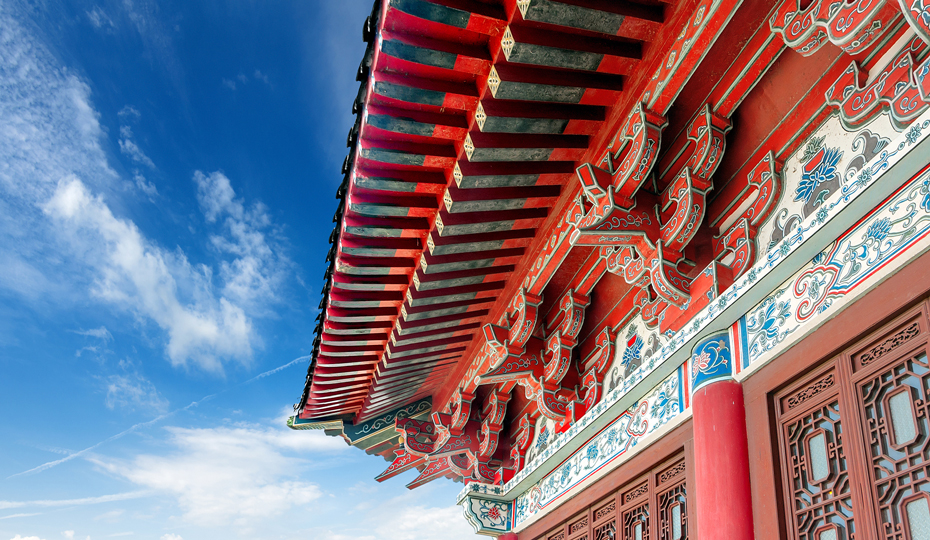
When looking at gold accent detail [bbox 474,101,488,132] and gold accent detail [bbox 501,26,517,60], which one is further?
gold accent detail [bbox 474,101,488,132]

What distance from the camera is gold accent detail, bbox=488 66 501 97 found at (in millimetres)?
3451

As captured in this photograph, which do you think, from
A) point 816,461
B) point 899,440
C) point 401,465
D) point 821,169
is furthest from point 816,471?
point 401,465

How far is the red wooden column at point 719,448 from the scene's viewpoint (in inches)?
121

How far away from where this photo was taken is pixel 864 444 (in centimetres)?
260

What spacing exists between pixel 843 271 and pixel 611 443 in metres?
2.12

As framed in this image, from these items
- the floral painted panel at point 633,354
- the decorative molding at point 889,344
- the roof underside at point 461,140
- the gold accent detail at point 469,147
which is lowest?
the decorative molding at point 889,344

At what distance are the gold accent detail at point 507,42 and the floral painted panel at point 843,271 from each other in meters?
1.65

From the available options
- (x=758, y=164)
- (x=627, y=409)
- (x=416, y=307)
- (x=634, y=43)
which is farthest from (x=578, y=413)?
(x=634, y=43)

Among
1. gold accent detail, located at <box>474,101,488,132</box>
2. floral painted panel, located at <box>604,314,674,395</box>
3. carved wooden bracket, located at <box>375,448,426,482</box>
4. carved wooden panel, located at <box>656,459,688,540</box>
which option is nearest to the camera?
gold accent detail, located at <box>474,101,488,132</box>

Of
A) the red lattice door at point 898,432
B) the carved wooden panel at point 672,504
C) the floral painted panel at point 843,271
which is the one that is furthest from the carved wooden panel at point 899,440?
the carved wooden panel at point 672,504

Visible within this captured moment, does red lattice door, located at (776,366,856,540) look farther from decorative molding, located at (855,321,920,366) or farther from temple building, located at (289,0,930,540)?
decorative molding, located at (855,321,920,366)

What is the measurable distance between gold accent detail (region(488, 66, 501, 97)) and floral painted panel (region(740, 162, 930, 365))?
5.38 ft

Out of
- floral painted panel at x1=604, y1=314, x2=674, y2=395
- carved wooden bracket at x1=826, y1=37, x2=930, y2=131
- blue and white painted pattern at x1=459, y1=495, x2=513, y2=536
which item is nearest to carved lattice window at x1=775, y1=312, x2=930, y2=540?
carved wooden bracket at x1=826, y1=37, x2=930, y2=131

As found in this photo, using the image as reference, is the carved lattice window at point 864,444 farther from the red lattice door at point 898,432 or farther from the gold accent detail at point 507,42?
the gold accent detail at point 507,42
